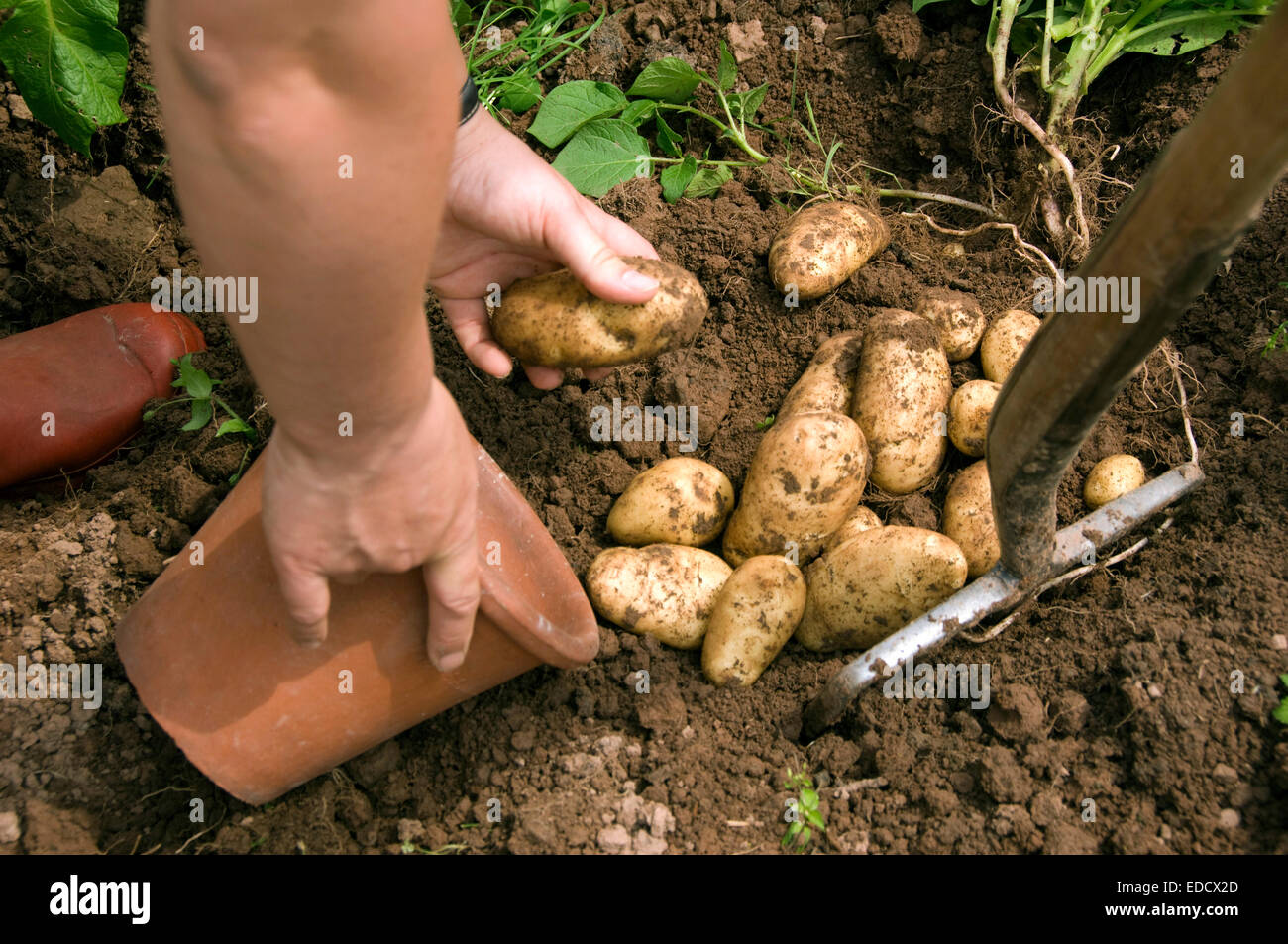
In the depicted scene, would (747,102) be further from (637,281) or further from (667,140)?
(637,281)

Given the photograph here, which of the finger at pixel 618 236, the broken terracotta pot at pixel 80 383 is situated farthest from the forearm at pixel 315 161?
the broken terracotta pot at pixel 80 383

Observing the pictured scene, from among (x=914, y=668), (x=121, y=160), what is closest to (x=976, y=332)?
(x=914, y=668)

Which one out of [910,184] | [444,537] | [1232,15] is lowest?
[444,537]

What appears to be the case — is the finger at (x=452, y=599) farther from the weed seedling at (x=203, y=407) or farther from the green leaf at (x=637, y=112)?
the green leaf at (x=637, y=112)

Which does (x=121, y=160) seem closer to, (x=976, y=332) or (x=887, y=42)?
(x=887, y=42)

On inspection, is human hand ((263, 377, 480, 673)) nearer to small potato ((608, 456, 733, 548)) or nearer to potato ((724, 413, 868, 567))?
small potato ((608, 456, 733, 548))

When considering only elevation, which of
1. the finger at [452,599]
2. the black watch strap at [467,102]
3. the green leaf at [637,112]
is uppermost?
the green leaf at [637,112]

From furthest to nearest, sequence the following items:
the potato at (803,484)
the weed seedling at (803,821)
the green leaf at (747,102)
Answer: the green leaf at (747,102) → the potato at (803,484) → the weed seedling at (803,821)

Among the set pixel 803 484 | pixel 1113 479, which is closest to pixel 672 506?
pixel 803 484
